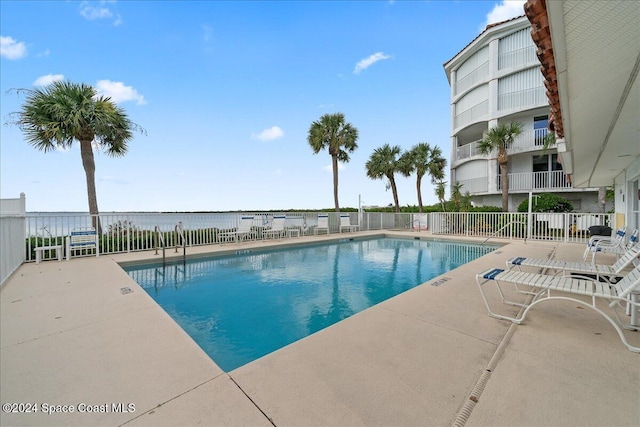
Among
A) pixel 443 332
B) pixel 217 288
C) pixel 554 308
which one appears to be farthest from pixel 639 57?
pixel 217 288

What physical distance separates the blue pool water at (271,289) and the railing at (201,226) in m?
1.86

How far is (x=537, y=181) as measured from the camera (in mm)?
16453

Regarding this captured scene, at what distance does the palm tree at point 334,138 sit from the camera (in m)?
17.9

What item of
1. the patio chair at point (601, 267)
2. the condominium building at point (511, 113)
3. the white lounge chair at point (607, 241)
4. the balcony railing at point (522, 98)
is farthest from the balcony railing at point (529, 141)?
the patio chair at point (601, 267)

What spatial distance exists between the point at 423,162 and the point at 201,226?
17149 mm

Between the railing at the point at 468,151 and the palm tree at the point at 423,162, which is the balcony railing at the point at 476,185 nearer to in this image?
the railing at the point at 468,151

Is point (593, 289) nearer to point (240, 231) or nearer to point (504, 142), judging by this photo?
point (240, 231)

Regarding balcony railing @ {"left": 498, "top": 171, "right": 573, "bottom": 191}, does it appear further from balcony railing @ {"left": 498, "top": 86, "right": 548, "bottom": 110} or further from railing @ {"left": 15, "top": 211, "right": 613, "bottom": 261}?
railing @ {"left": 15, "top": 211, "right": 613, "bottom": 261}

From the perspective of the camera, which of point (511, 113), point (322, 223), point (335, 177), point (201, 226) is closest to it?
point (201, 226)

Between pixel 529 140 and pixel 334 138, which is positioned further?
pixel 334 138

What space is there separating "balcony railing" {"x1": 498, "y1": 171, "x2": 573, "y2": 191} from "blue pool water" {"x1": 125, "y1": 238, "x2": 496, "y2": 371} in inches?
410

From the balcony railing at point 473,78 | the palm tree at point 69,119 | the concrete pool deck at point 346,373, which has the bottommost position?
the concrete pool deck at point 346,373

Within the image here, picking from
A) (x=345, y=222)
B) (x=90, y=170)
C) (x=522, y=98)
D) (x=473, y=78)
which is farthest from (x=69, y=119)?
(x=522, y=98)

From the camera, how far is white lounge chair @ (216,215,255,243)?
10.6 m
